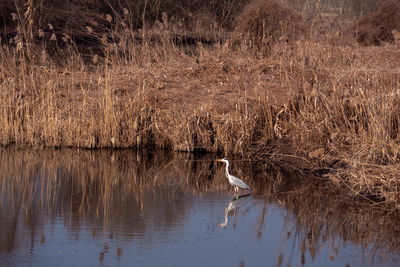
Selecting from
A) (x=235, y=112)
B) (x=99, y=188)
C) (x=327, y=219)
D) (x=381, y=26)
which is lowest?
(x=327, y=219)

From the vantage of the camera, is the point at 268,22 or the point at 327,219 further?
the point at 268,22

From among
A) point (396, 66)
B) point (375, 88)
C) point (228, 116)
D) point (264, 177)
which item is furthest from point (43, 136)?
point (396, 66)

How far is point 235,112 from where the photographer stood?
9.34 meters

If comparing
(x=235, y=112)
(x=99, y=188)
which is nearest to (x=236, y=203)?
(x=99, y=188)

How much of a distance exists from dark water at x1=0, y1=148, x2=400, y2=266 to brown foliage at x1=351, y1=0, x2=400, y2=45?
922cm

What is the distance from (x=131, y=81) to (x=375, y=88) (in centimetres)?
464

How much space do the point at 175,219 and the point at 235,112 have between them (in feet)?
10.9

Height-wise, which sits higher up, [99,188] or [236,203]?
[99,188]

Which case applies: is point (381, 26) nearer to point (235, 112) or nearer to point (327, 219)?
point (235, 112)

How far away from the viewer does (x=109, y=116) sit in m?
9.38

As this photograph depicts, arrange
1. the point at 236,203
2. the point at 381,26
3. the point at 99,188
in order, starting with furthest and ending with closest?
1. the point at 381,26
2. the point at 99,188
3. the point at 236,203

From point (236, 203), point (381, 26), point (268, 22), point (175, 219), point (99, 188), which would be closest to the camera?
point (175, 219)

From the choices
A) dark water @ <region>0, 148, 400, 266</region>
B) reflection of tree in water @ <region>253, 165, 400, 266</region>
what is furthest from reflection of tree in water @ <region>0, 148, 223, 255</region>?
reflection of tree in water @ <region>253, 165, 400, 266</region>

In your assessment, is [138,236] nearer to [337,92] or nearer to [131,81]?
[337,92]
